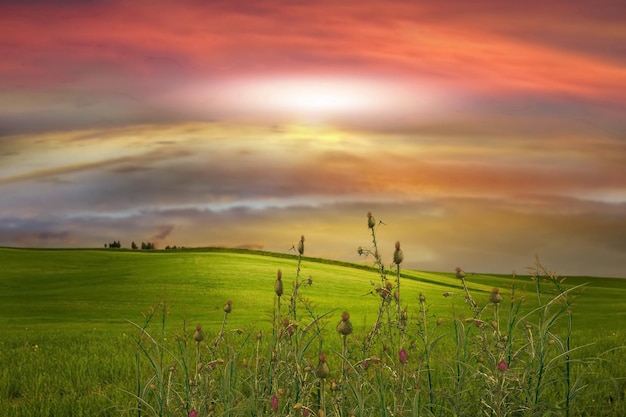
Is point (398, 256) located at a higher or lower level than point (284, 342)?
higher

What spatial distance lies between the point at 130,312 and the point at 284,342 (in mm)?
24319

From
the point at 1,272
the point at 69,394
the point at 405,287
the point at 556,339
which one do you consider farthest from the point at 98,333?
the point at 1,272

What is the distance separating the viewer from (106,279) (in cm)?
4147

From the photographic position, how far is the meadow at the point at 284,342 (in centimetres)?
451

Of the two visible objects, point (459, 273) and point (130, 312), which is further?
point (130, 312)

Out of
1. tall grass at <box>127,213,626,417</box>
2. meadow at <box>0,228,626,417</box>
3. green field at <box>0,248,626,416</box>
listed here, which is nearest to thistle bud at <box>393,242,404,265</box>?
tall grass at <box>127,213,626,417</box>

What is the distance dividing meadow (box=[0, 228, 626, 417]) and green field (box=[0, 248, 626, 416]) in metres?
0.07

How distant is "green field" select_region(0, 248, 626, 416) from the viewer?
8617mm

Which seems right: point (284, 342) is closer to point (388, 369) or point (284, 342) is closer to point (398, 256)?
point (388, 369)

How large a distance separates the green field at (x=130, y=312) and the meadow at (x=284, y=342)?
0.07m

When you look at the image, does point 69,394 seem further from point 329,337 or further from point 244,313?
point 244,313

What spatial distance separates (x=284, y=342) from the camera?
17.1ft

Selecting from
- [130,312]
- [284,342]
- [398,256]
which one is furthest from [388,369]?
[130,312]

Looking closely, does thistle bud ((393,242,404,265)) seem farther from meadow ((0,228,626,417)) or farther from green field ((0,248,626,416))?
green field ((0,248,626,416))
